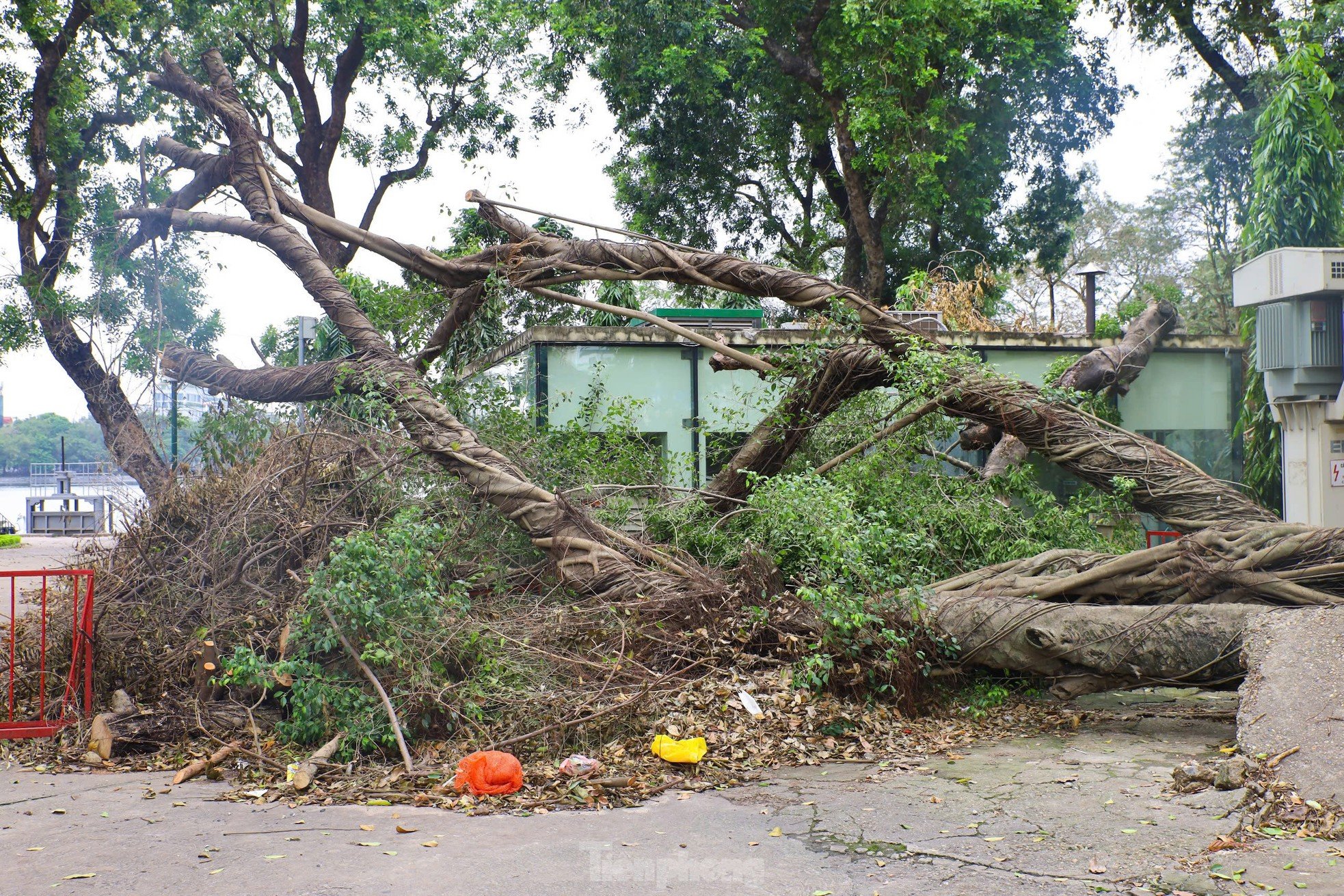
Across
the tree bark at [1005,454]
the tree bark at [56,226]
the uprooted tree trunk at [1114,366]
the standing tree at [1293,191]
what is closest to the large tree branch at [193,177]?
the tree bark at [56,226]

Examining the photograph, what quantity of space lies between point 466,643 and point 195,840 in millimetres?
1953

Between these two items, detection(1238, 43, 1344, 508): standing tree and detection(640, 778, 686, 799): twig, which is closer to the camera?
detection(640, 778, 686, 799): twig

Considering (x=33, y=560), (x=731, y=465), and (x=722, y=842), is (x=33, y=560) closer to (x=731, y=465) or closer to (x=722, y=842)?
(x=731, y=465)

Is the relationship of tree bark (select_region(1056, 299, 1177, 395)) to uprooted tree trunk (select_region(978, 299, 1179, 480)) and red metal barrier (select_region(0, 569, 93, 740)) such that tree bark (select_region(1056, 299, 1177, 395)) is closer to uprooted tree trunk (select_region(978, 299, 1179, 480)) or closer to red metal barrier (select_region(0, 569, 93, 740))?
uprooted tree trunk (select_region(978, 299, 1179, 480))

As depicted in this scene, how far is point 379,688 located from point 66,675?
8.55 feet

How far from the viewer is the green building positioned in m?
11.8

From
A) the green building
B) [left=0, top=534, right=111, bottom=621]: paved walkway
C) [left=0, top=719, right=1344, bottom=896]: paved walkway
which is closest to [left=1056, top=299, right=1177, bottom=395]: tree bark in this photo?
the green building

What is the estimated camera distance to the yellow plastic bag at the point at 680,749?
5.46 metres

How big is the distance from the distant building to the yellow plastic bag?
520 cm

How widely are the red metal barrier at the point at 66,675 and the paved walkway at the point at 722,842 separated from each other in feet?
2.91

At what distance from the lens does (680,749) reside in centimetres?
548

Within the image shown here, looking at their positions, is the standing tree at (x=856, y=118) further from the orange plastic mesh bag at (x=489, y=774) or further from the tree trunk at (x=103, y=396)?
the orange plastic mesh bag at (x=489, y=774)

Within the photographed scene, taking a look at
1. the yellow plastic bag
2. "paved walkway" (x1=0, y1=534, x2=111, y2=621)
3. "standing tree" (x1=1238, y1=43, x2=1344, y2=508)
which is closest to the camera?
the yellow plastic bag

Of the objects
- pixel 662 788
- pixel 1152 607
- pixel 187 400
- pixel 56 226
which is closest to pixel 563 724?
pixel 662 788
